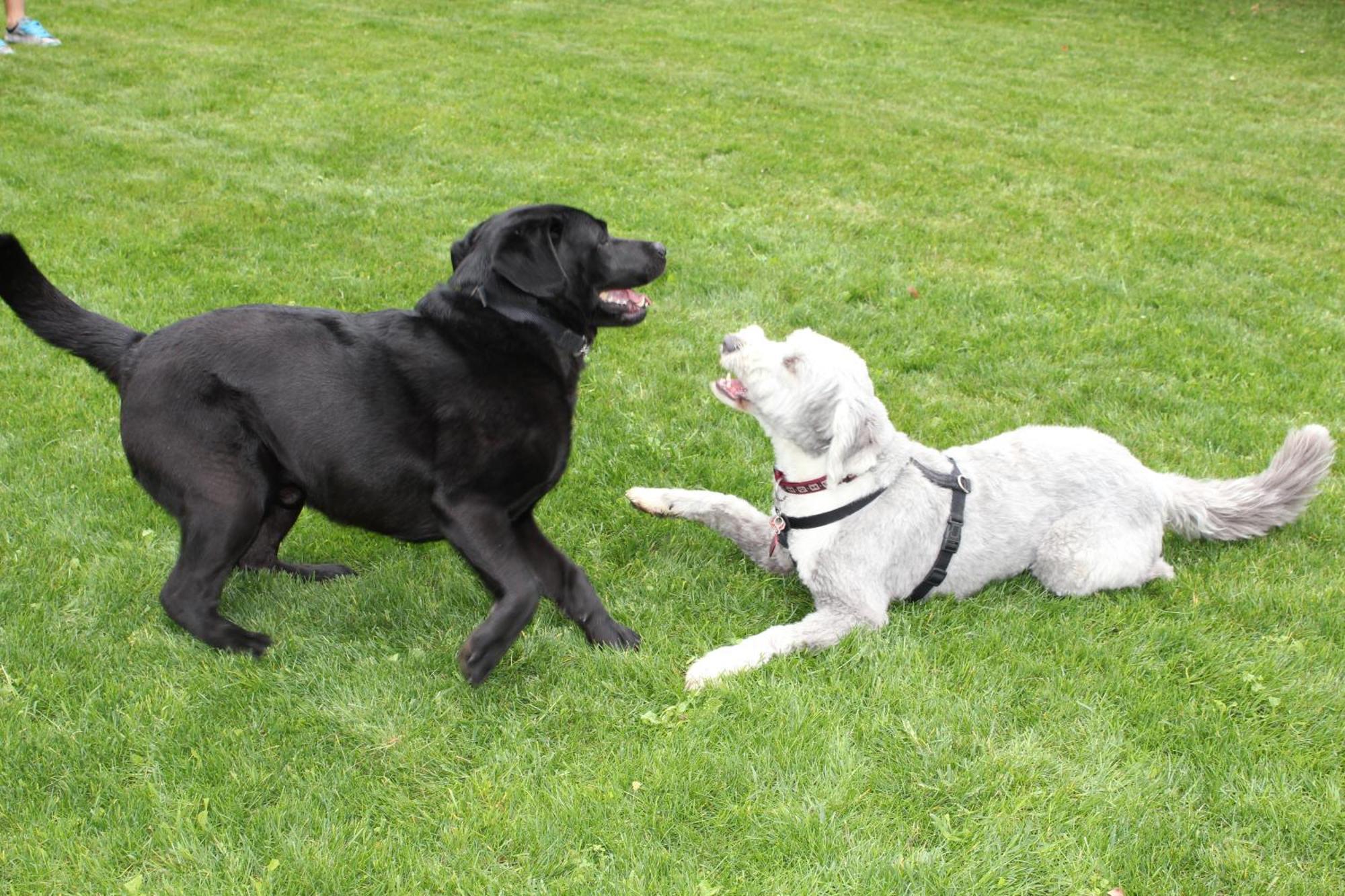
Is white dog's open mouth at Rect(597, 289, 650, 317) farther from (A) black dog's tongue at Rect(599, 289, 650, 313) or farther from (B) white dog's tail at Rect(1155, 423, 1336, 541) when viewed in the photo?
(B) white dog's tail at Rect(1155, 423, 1336, 541)

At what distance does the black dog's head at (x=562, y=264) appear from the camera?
13.2 feet

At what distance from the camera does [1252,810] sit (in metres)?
3.35

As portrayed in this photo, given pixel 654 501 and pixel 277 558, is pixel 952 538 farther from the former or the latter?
pixel 277 558

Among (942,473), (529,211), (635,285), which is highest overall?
(529,211)

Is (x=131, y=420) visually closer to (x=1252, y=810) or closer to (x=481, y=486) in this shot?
(x=481, y=486)

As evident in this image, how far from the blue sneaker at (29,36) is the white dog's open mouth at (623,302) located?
44.2ft

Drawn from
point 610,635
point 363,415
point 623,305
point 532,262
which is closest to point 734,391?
point 623,305

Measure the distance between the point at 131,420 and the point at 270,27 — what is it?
1466 centimetres

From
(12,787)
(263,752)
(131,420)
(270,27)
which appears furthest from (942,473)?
(270,27)

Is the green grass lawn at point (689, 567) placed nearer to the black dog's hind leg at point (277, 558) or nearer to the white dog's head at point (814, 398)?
the black dog's hind leg at point (277, 558)

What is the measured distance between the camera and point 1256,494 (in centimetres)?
476

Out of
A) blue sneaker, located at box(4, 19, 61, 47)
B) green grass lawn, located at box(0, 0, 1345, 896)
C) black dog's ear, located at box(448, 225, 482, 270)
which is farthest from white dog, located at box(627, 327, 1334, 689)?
blue sneaker, located at box(4, 19, 61, 47)

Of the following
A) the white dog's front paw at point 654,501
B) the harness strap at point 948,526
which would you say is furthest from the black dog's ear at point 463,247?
the harness strap at point 948,526

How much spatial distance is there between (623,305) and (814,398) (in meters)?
0.94
